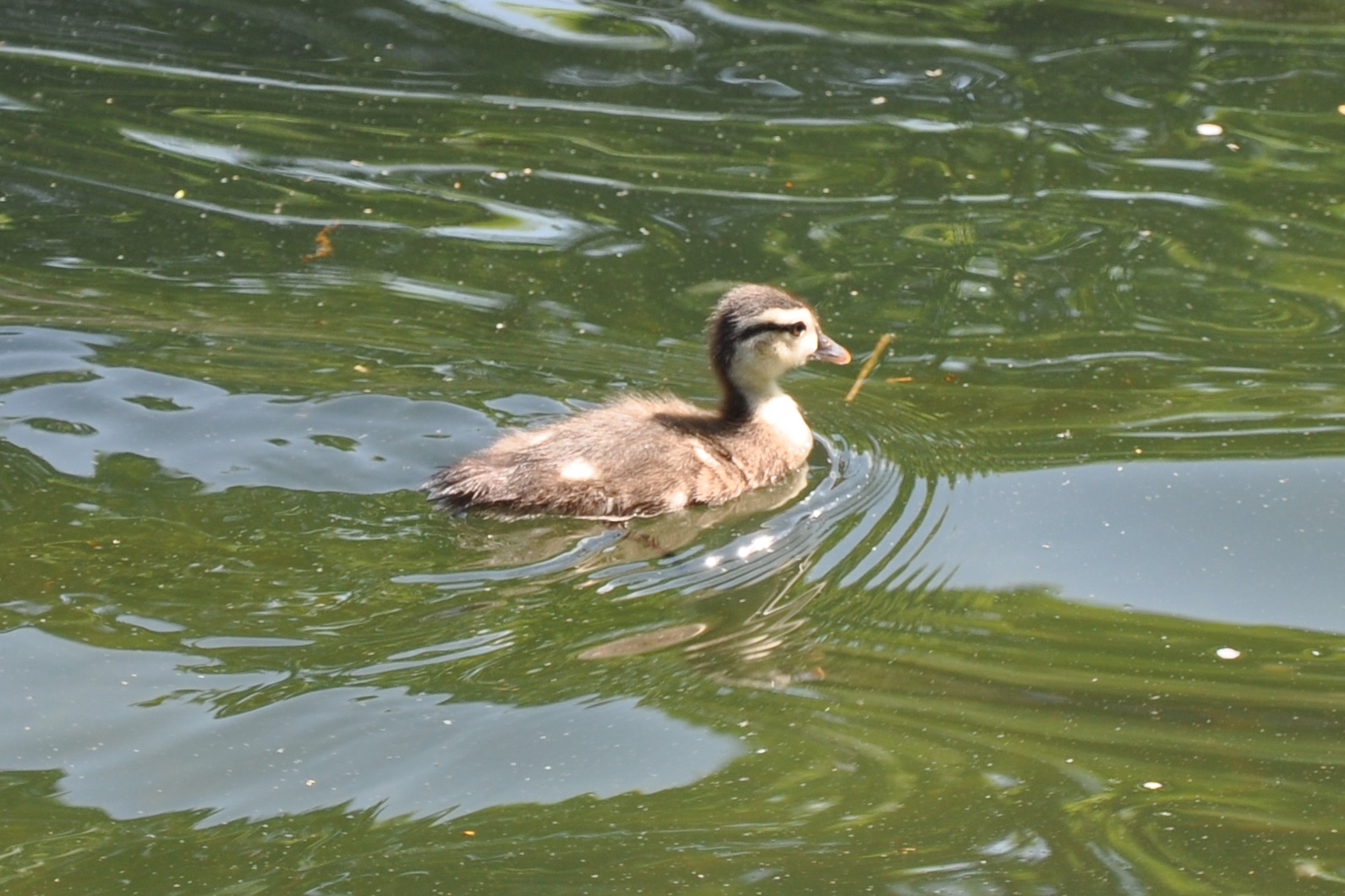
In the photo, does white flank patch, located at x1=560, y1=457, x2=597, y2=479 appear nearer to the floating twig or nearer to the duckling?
the duckling

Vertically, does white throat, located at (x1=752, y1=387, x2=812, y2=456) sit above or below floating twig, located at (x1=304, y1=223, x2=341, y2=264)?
below

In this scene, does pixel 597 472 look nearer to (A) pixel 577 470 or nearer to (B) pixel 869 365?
(A) pixel 577 470

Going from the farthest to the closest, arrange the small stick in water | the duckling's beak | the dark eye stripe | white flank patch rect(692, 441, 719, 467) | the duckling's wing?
the small stick in water
the duckling's beak
the dark eye stripe
white flank patch rect(692, 441, 719, 467)
the duckling's wing

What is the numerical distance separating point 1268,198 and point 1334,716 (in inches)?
130

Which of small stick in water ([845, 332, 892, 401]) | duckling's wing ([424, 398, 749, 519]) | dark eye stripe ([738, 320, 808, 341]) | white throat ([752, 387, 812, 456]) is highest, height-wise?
dark eye stripe ([738, 320, 808, 341])

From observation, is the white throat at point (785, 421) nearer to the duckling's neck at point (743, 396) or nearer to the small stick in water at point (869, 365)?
the duckling's neck at point (743, 396)

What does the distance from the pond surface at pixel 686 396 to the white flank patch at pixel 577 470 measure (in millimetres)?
172

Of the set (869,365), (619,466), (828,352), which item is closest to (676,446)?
(619,466)

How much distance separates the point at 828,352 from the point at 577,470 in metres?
1.02

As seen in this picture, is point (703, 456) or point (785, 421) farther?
point (785, 421)

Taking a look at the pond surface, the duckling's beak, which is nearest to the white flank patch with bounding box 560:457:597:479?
the pond surface

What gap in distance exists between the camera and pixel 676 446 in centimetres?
537

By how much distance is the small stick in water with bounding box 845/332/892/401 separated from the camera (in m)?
5.93

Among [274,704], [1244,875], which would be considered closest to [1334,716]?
[1244,875]
